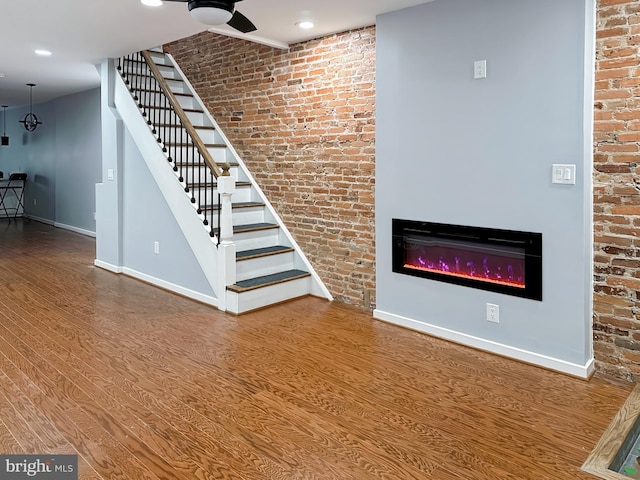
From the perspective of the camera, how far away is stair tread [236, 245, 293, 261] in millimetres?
4793

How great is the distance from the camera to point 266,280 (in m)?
4.76

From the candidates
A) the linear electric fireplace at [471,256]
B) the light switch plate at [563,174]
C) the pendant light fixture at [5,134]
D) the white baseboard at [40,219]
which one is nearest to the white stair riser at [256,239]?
the linear electric fireplace at [471,256]

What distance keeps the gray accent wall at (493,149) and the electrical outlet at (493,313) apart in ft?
0.16

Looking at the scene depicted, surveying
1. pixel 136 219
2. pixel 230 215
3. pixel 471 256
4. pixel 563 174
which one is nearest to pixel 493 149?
pixel 563 174

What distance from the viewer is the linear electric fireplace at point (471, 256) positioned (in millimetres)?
3335

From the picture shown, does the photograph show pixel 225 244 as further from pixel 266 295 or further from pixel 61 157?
pixel 61 157

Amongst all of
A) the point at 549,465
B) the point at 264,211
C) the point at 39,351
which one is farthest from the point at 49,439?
the point at 264,211

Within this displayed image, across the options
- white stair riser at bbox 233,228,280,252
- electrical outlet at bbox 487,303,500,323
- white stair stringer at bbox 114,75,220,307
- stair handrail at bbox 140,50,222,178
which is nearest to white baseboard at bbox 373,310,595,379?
electrical outlet at bbox 487,303,500,323

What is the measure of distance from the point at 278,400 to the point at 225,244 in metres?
1.96

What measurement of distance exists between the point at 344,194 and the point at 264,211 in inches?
46.8

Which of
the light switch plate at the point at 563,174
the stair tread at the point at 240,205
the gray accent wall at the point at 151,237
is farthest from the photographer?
the stair tread at the point at 240,205

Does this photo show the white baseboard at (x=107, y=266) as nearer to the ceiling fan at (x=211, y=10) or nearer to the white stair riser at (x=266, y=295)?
the white stair riser at (x=266, y=295)

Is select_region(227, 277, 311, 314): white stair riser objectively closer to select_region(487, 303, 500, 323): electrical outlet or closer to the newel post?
the newel post

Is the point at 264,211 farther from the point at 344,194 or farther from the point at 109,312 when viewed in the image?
the point at 109,312
